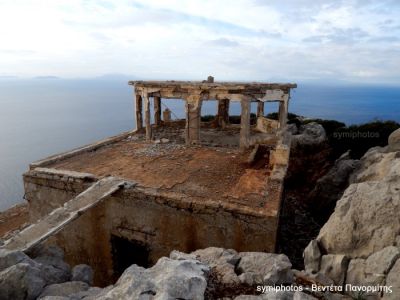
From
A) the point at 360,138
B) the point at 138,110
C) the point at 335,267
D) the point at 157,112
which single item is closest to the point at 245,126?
the point at 138,110

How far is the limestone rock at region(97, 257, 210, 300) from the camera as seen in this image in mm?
4129

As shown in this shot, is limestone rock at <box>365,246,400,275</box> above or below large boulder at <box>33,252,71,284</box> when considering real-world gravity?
above

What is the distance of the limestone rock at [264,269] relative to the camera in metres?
4.79

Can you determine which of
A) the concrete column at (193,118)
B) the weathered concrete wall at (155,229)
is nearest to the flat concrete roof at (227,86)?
the concrete column at (193,118)

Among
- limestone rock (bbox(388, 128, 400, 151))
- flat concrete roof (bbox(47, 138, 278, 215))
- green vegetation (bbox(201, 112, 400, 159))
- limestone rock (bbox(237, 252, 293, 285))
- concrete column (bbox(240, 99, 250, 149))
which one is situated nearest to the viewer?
limestone rock (bbox(237, 252, 293, 285))

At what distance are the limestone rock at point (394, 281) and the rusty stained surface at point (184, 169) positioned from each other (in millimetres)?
4235

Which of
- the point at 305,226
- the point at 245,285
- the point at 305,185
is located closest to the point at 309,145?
the point at 305,185

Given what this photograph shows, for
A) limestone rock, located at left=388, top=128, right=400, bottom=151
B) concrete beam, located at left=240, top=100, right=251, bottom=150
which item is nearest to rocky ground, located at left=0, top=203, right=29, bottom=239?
concrete beam, located at left=240, top=100, right=251, bottom=150

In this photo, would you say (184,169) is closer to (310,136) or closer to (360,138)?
(310,136)

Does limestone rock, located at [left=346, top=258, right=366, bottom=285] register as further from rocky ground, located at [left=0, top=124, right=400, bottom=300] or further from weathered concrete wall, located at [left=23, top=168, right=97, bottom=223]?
weathered concrete wall, located at [left=23, top=168, right=97, bottom=223]

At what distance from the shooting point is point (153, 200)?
9.34 m

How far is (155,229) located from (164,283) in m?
5.27

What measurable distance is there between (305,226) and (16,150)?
83382mm

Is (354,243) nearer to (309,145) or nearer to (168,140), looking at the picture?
(168,140)
